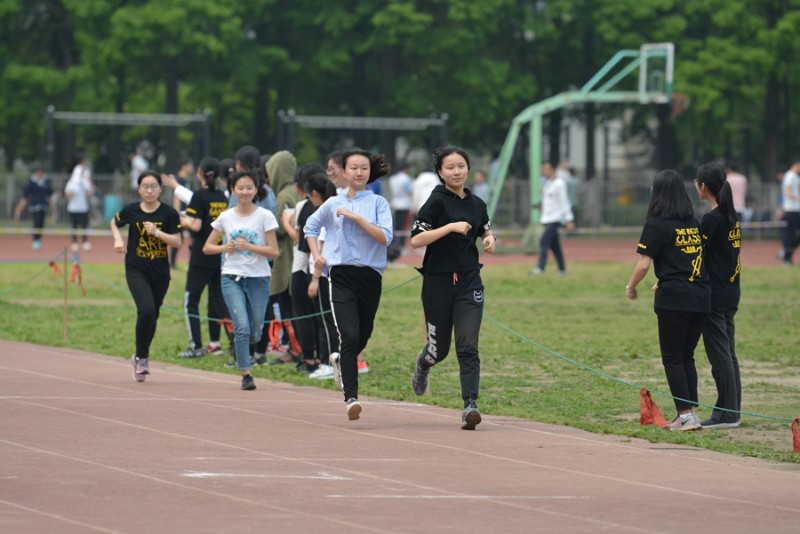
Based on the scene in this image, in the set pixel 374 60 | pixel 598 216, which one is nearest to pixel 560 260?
pixel 598 216

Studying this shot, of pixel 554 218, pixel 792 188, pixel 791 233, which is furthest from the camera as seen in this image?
pixel 791 233

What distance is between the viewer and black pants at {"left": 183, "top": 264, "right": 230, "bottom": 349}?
1404cm

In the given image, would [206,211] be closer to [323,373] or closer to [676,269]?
[323,373]

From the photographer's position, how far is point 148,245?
40.1 feet

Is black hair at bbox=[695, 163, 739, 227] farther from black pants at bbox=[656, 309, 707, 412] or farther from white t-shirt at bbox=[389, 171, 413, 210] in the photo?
white t-shirt at bbox=[389, 171, 413, 210]

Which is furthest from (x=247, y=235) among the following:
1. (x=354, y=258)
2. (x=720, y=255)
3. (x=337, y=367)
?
(x=720, y=255)

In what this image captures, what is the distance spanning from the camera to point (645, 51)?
38.2 m

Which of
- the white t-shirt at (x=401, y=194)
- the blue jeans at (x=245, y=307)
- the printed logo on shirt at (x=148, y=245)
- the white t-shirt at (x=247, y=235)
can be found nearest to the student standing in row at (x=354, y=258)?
the blue jeans at (x=245, y=307)

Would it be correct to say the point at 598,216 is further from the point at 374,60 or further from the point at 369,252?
the point at 369,252

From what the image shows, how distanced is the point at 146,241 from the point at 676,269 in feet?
15.2

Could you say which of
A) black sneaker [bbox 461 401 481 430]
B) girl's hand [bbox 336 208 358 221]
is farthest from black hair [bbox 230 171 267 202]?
black sneaker [bbox 461 401 481 430]

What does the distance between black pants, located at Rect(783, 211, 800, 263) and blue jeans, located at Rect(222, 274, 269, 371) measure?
16.5 m

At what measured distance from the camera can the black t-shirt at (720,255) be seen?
33.8 feet

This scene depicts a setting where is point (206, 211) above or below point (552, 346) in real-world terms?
above
